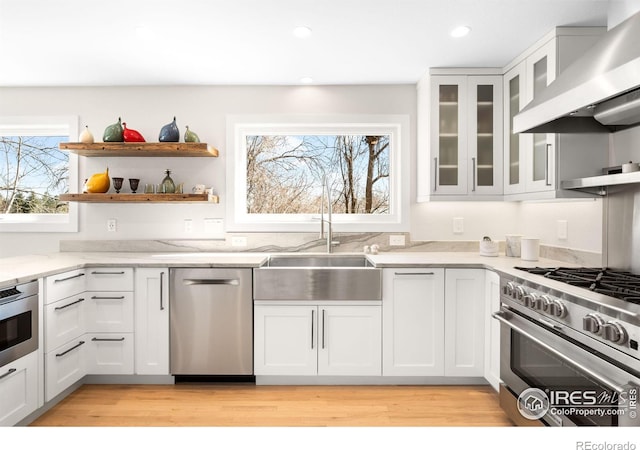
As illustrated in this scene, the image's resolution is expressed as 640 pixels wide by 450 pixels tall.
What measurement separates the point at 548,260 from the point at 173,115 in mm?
3164

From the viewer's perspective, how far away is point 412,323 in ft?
9.01

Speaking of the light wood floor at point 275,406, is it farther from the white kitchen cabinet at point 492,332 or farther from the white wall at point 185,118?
the white wall at point 185,118

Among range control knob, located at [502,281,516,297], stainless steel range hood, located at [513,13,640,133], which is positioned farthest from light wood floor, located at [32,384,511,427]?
stainless steel range hood, located at [513,13,640,133]

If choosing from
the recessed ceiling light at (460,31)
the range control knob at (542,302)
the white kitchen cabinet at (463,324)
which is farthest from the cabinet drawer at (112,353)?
the recessed ceiling light at (460,31)

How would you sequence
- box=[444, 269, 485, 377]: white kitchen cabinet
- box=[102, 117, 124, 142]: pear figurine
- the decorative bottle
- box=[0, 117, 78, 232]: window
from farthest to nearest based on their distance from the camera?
1. box=[0, 117, 78, 232]: window
2. the decorative bottle
3. box=[102, 117, 124, 142]: pear figurine
4. box=[444, 269, 485, 377]: white kitchen cabinet

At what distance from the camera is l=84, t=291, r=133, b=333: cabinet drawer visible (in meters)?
2.76

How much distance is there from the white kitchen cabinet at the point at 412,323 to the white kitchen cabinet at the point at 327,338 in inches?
3.6

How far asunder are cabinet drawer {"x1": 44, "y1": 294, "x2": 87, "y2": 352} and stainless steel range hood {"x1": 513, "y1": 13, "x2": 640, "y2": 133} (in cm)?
290

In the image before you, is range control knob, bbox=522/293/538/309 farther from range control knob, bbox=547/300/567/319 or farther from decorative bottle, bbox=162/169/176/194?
decorative bottle, bbox=162/169/176/194

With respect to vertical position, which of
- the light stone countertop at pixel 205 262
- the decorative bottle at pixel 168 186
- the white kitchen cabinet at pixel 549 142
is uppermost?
the white kitchen cabinet at pixel 549 142

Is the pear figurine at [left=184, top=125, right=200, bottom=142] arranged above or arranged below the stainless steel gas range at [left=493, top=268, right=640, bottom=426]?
above

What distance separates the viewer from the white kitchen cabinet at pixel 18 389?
203 cm

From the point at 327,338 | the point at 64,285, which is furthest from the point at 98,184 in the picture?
the point at 327,338

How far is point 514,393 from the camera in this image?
216cm
